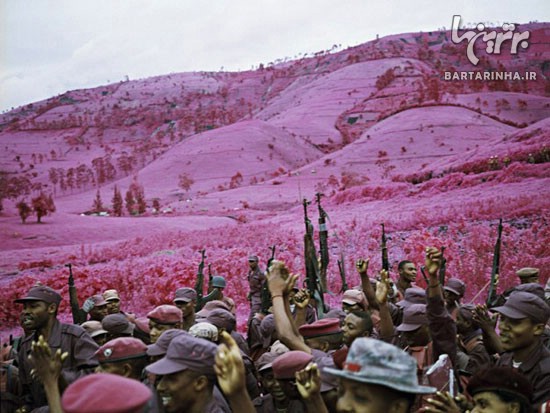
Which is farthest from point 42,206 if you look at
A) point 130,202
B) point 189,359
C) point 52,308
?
point 189,359

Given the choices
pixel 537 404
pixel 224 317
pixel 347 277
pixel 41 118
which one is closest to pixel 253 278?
pixel 347 277

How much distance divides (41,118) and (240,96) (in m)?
12.1

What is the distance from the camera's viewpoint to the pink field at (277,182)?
34.4 feet

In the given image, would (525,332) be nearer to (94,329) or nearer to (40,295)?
(40,295)

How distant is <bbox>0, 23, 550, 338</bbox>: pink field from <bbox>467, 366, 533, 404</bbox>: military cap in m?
7.45

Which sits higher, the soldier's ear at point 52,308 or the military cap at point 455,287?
the soldier's ear at point 52,308

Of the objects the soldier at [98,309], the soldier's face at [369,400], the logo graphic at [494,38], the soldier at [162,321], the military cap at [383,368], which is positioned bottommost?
the soldier at [98,309]

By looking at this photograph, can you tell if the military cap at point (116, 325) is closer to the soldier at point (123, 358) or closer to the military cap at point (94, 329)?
the military cap at point (94, 329)

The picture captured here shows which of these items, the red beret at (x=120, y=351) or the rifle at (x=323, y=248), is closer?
the red beret at (x=120, y=351)

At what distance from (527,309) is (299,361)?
144 centimetres

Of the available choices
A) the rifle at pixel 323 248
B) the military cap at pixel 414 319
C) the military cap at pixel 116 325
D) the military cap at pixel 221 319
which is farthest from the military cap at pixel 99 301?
the rifle at pixel 323 248

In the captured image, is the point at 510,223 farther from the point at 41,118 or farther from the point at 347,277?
the point at 41,118

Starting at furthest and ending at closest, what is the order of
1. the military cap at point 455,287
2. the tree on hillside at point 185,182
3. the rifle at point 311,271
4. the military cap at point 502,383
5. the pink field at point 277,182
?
the tree on hillside at point 185,182 → the pink field at point 277,182 → the rifle at point 311,271 → the military cap at point 455,287 → the military cap at point 502,383

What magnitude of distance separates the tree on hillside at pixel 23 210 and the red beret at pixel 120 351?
7858 mm
